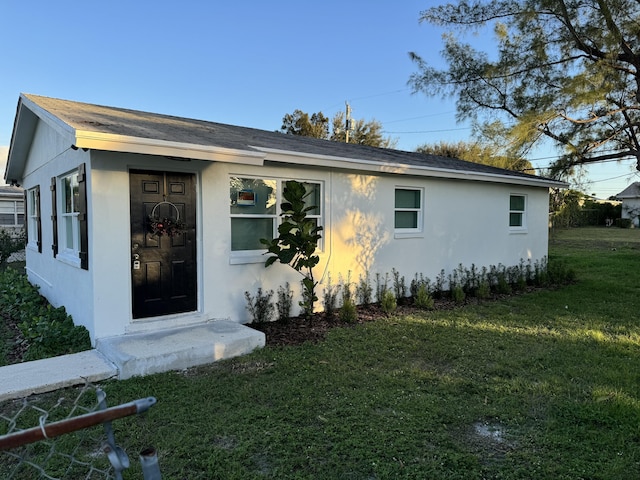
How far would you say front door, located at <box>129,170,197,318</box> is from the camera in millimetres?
5371

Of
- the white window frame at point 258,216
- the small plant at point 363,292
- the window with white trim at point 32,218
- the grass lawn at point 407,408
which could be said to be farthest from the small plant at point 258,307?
the window with white trim at point 32,218

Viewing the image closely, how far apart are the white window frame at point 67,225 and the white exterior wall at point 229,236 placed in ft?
0.65

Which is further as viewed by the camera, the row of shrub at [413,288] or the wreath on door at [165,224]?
the row of shrub at [413,288]

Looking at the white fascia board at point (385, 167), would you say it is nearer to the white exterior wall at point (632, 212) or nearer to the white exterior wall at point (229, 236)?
the white exterior wall at point (229, 236)

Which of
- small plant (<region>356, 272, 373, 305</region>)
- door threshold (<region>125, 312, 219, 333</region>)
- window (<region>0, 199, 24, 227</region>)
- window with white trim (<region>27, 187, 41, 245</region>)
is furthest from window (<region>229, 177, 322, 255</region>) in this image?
window (<region>0, 199, 24, 227</region>)

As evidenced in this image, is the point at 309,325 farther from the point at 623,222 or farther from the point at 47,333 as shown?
the point at 623,222

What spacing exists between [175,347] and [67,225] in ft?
11.1

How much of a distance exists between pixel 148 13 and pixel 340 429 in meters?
11.6

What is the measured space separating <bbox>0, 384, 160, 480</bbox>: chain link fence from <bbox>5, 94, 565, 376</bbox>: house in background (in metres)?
1.00

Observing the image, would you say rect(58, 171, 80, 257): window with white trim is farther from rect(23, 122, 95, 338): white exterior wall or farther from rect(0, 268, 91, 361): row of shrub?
rect(0, 268, 91, 361): row of shrub

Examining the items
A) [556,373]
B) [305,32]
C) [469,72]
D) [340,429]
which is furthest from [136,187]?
[305,32]

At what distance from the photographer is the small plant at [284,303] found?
652 centimetres

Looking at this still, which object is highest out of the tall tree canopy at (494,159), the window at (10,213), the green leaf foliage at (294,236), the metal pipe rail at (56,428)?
the tall tree canopy at (494,159)

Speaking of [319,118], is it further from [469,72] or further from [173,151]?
[173,151]
